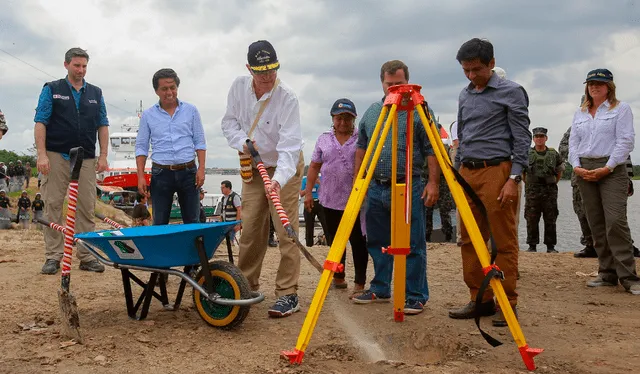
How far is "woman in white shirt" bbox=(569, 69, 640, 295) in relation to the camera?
543 cm

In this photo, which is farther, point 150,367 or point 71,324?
point 71,324

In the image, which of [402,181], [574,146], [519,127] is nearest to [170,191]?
[402,181]

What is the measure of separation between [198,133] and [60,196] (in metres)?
1.58

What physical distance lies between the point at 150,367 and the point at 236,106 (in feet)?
7.06

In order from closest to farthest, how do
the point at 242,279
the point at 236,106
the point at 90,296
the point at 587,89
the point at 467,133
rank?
the point at 242,279 → the point at 467,133 → the point at 236,106 → the point at 90,296 → the point at 587,89

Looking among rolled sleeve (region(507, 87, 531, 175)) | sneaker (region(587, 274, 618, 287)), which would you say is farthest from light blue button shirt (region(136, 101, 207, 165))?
sneaker (region(587, 274, 618, 287))

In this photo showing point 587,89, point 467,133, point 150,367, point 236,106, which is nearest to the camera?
point 150,367

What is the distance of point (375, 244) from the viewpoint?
4.87 meters

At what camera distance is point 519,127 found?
13.4 feet

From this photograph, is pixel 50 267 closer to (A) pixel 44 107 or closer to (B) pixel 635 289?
(A) pixel 44 107

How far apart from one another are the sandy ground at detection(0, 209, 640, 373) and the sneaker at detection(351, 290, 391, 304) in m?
0.08

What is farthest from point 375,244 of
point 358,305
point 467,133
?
point 467,133

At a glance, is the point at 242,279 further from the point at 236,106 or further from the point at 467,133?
the point at 467,133

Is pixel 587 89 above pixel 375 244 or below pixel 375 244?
above
